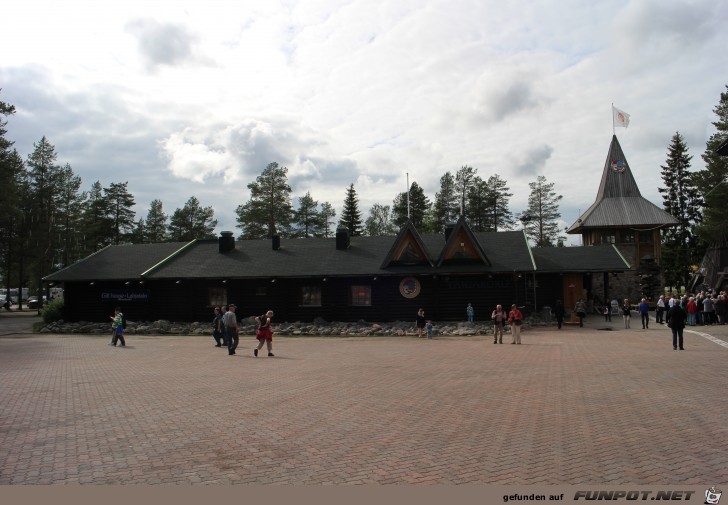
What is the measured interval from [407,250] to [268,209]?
3679 centimetres

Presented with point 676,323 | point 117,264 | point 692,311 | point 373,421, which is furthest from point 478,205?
point 373,421

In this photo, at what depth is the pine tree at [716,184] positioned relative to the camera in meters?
46.2

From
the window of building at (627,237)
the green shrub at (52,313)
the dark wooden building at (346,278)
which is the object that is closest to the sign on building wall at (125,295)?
the dark wooden building at (346,278)

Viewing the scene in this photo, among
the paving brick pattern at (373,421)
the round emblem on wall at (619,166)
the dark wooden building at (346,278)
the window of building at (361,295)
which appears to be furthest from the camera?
the round emblem on wall at (619,166)

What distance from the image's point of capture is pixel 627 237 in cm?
5388

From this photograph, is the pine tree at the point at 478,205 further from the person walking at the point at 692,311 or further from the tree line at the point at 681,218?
the person walking at the point at 692,311

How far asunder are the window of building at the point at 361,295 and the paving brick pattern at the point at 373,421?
1450 centimetres

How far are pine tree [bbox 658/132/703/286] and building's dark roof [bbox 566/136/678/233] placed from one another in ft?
32.5

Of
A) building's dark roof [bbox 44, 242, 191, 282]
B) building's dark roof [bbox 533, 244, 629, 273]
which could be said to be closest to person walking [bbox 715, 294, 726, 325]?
building's dark roof [bbox 533, 244, 629, 273]

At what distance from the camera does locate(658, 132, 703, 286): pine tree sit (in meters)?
64.1

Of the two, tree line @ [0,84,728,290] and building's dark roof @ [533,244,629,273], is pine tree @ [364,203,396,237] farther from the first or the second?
building's dark roof @ [533,244,629,273]

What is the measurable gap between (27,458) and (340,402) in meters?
5.13

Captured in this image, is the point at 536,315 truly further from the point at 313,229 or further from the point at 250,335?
the point at 313,229

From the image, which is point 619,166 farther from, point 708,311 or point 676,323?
point 676,323
